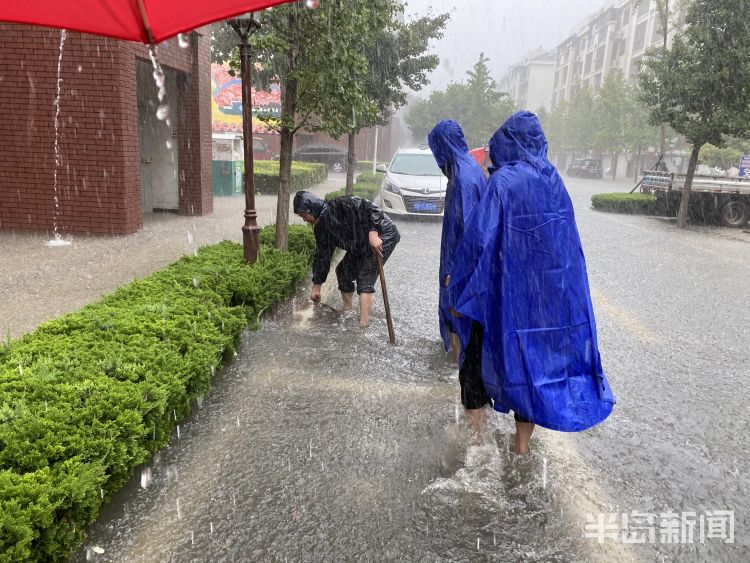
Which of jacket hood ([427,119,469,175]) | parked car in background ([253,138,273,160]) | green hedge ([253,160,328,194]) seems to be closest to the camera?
jacket hood ([427,119,469,175])

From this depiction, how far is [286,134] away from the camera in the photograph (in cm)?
779

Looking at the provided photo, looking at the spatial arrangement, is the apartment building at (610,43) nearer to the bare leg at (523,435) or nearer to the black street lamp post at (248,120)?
the black street lamp post at (248,120)

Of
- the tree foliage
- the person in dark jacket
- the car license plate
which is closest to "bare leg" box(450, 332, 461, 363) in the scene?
the person in dark jacket

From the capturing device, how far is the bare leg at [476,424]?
3.40 m

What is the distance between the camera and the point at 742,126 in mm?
14016

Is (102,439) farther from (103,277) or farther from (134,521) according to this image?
(103,277)

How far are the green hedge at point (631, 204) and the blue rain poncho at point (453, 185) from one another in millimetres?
17280

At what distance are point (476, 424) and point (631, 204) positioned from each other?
18773mm

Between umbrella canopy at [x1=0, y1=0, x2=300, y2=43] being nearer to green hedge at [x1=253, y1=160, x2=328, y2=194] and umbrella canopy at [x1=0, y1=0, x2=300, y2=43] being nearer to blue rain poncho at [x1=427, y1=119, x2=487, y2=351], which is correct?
blue rain poncho at [x1=427, y1=119, x2=487, y2=351]

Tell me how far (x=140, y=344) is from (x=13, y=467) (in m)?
1.32

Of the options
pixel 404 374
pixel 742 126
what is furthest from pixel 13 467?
pixel 742 126

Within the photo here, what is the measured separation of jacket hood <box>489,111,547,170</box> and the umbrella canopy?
1.65 m

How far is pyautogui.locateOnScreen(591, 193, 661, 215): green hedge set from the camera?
19797 millimetres

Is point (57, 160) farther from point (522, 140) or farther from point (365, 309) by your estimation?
point (522, 140)
